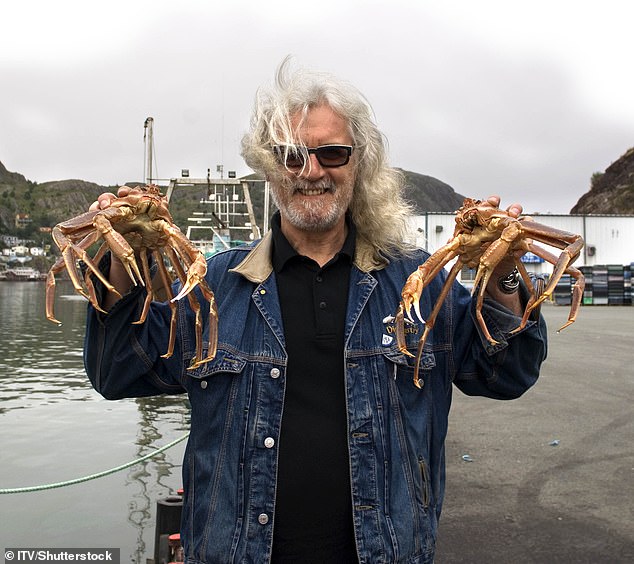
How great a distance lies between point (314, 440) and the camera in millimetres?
2689

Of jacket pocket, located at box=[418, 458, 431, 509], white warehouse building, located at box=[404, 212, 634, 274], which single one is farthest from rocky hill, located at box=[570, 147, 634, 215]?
jacket pocket, located at box=[418, 458, 431, 509]

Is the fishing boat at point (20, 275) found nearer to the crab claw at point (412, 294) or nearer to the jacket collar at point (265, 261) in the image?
the jacket collar at point (265, 261)

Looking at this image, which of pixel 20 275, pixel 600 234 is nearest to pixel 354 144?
pixel 600 234

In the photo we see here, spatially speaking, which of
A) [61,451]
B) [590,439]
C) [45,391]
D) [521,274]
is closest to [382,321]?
[521,274]

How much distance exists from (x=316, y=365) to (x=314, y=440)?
31 centimetres

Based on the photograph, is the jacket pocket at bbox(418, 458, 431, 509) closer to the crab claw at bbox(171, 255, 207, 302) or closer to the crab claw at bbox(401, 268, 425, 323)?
the crab claw at bbox(401, 268, 425, 323)

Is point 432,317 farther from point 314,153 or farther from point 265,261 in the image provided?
point 314,153

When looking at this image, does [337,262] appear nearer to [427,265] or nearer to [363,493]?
[427,265]

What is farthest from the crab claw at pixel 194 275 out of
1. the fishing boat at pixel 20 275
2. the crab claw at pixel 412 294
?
the fishing boat at pixel 20 275

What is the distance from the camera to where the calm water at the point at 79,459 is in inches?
242

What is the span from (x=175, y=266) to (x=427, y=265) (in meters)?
1.13

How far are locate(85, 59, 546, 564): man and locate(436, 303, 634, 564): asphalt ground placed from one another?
2.41 meters

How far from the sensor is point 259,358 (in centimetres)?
277

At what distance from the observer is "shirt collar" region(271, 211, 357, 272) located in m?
3.01
